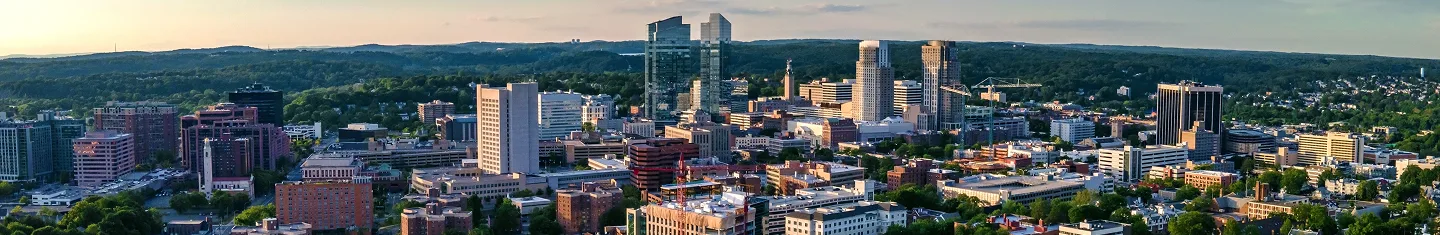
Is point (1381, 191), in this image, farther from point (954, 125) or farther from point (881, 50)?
point (881, 50)

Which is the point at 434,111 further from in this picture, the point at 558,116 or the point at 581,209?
the point at 581,209

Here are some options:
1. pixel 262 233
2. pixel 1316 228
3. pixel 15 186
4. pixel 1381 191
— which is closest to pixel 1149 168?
pixel 1381 191

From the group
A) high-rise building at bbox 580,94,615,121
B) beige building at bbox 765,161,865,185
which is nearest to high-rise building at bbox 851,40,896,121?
high-rise building at bbox 580,94,615,121

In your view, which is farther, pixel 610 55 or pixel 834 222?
pixel 610 55

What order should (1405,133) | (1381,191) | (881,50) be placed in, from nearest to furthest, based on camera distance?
(1381,191)
(1405,133)
(881,50)

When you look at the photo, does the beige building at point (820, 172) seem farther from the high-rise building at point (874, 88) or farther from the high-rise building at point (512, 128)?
the high-rise building at point (874, 88)

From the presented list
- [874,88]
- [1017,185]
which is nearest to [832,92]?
[874,88]

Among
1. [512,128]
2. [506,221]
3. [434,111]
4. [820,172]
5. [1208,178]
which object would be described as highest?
[512,128]
